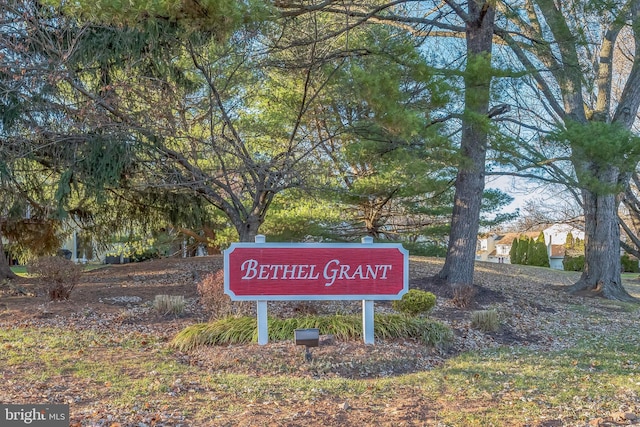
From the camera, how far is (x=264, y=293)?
21.4 ft

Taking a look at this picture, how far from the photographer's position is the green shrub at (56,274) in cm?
831

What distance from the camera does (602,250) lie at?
45.0 ft

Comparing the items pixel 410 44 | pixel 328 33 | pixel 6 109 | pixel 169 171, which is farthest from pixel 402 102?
pixel 6 109

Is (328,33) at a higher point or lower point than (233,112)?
higher

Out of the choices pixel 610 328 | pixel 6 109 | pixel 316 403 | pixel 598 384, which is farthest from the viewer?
pixel 610 328

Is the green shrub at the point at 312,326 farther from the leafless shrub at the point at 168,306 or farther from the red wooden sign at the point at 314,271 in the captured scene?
the leafless shrub at the point at 168,306

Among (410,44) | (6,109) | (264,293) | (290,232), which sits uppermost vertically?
(410,44)

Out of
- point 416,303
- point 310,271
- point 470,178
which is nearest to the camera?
point 310,271

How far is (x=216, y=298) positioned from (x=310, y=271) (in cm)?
166

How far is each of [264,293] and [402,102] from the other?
4.18 m

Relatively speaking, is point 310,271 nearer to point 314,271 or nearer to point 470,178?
point 314,271

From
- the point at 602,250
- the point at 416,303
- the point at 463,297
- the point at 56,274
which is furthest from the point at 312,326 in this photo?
the point at 602,250

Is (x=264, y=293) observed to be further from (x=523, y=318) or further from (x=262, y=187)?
(x=523, y=318)
